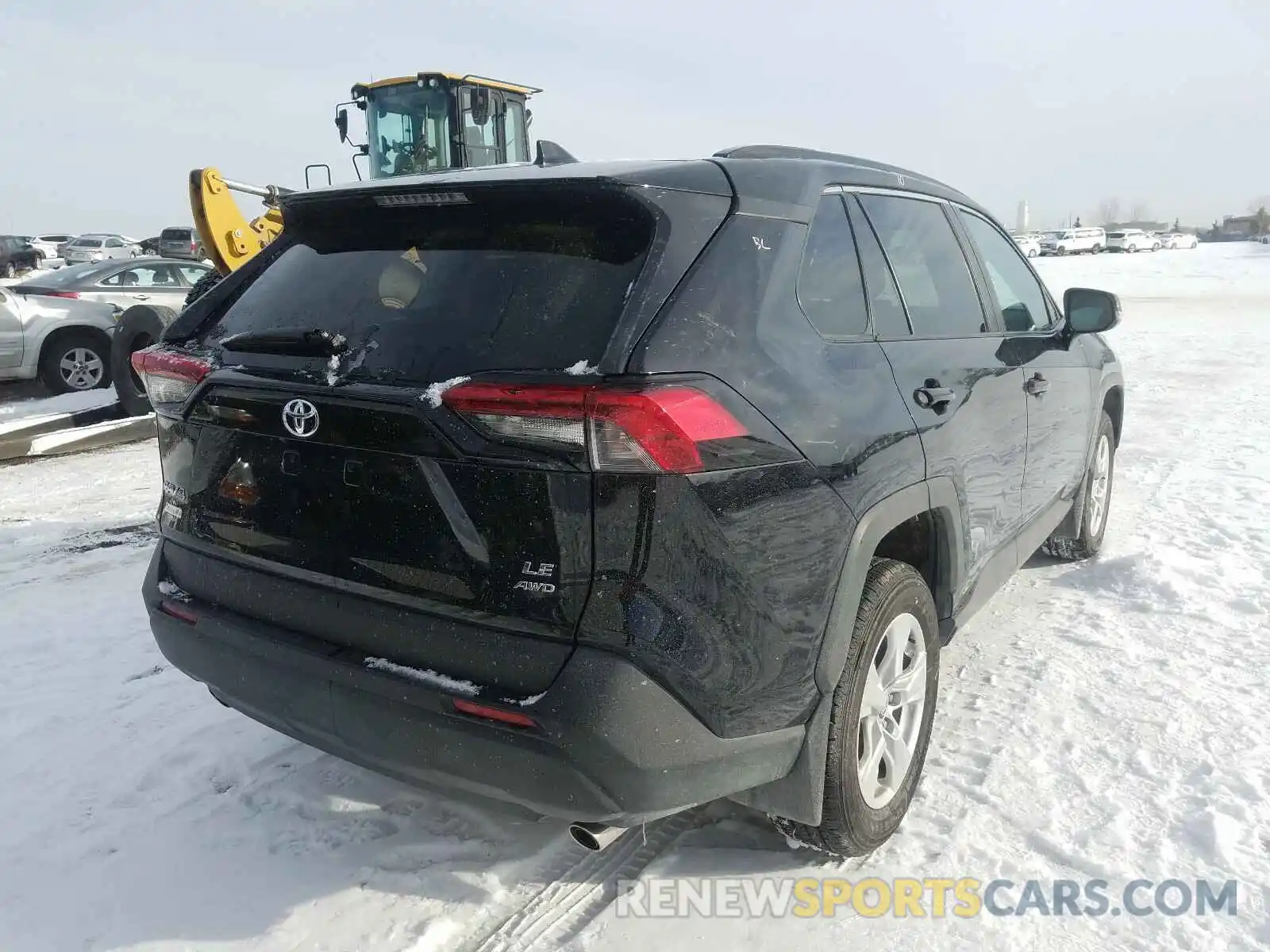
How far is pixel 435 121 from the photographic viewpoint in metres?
10.3

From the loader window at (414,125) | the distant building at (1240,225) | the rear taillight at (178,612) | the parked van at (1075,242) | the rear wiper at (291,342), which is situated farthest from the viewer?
the distant building at (1240,225)

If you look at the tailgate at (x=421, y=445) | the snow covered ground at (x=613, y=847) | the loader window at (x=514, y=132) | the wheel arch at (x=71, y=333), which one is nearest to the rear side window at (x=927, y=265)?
the tailgate at (x=421, y=445)

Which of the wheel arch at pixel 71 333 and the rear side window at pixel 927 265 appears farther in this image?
the wheel arch at pixel 71 333

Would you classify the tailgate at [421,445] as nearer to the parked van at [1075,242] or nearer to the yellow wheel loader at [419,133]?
the yellow wheel loader at [419,133]

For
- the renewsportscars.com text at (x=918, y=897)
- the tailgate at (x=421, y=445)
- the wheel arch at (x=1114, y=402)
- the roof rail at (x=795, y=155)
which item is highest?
the roof rail at (x=795, y=155)

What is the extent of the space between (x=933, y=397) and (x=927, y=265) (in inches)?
25.4

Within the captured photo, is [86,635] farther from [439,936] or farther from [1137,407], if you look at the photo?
[1137,407]

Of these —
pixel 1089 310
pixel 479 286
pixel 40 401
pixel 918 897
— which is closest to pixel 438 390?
pixel 479 286

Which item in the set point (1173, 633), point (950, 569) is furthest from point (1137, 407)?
point (950, 569)

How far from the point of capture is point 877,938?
7.66 ft

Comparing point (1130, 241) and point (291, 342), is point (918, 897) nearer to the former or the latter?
point (291, 342)

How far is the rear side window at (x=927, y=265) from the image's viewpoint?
2928 mm

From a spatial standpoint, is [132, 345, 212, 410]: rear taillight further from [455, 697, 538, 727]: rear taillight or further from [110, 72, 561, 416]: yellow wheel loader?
[110, 72, 561, 416]: yellow wheel loader

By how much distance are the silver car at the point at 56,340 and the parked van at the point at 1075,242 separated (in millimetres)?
49812
